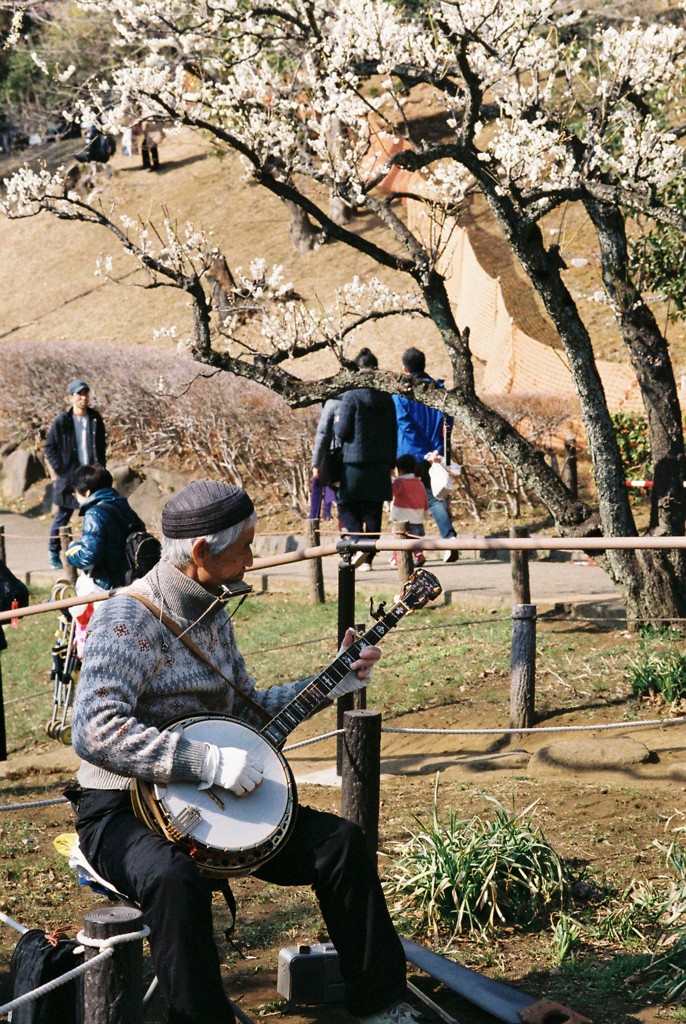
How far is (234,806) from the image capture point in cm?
309

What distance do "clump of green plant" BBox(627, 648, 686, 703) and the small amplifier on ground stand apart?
416cm

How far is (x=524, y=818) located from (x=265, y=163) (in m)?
5.55

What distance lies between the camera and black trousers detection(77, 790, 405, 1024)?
2.89 metres

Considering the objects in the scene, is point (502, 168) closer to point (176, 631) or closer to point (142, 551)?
point (142, 551)

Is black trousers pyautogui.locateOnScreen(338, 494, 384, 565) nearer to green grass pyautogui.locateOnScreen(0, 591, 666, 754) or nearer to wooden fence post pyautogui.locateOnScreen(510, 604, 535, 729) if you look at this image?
green grass pyautogui.locateOnScreen(0, 591, 666, 754)

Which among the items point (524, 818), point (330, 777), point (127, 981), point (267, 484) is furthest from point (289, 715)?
point (267, 484)

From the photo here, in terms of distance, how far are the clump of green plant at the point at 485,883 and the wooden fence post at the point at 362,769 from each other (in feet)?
1.17

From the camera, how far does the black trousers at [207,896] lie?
2.89 metres

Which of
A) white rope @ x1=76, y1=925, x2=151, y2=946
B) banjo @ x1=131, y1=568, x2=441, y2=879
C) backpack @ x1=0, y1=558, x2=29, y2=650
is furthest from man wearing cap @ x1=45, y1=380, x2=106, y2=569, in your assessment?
white rope @ x1=76, y1=925, x2=151, y2=946

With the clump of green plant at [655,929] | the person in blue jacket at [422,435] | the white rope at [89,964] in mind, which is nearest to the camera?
the white rope at [89,964]

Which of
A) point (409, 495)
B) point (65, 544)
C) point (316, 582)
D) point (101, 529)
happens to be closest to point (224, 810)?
point (101, 529)

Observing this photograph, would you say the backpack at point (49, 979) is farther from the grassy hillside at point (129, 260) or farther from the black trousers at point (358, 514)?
the grassy hillside at point (129, 260)

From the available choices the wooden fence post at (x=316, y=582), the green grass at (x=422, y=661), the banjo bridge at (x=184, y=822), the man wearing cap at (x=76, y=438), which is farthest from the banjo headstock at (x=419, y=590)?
the man wearing cap at (x=76, y=438)

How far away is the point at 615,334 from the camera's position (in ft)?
68.2
